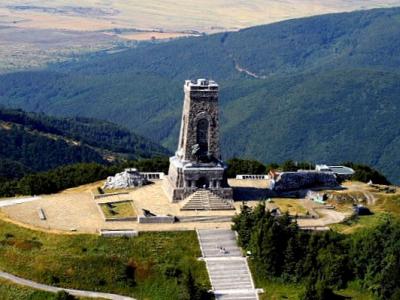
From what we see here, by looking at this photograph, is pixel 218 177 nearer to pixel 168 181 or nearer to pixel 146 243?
pixel 168 181

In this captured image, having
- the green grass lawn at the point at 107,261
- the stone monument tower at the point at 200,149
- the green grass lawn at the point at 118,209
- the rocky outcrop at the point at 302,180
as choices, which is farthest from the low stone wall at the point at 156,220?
the rocky outcrop at the point at 302,180

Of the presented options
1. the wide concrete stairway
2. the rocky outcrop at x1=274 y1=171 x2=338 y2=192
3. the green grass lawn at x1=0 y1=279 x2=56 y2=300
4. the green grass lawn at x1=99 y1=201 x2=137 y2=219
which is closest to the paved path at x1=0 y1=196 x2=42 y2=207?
the green grass lawn at x1=99 y1=201 x2=137 y2=219

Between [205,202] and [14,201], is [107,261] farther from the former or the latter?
[14,201]

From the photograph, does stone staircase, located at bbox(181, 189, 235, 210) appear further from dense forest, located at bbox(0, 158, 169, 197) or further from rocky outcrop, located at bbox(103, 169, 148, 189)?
dense forest, located at bbox(0, 158, 169, 197)

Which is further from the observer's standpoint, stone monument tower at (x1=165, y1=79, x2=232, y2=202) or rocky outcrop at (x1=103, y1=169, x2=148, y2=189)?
rocky outcrop at (x1=103, y1=169, x2=148, y2=189)

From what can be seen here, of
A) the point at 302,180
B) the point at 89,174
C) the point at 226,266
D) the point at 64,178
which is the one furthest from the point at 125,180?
the point at 226,266

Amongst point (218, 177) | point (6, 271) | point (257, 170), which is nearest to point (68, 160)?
point (257, 170)
